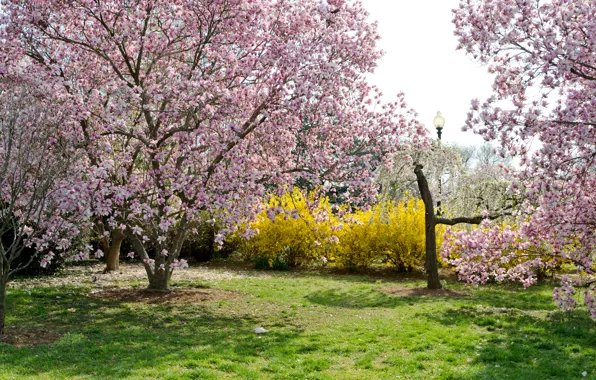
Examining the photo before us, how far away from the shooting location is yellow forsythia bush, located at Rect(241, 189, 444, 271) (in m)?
14.6

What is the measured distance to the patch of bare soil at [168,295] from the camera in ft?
32.9

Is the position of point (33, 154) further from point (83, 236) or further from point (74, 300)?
point (83, 236)

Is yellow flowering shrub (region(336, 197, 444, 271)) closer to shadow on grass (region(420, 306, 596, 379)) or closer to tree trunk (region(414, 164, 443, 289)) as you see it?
tree trunk (region(414, 164, 443, 289))

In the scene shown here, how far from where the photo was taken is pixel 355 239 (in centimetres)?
1521

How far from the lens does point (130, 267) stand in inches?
620

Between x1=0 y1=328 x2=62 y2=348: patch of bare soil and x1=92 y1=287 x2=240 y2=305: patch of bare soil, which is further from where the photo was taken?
x1=92 y1=287 x2=240 y2=305: patch of bare soil

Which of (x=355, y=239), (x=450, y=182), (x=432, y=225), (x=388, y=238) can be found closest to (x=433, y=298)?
(x=432, y=225)

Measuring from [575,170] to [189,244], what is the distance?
43.9ft

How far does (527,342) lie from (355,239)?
27.0ft

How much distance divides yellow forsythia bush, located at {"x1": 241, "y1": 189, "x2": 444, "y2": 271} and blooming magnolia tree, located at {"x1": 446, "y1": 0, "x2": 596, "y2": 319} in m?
6.92

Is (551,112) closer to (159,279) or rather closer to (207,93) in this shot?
(207,93)

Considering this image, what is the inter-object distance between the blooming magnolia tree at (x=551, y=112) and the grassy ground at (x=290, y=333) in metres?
1.21

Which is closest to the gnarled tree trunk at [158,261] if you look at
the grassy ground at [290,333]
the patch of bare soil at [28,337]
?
the grassy ground at [290,333]

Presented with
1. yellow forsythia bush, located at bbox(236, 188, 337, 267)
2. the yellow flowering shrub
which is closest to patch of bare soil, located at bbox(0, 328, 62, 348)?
the yellow flowering shrub
